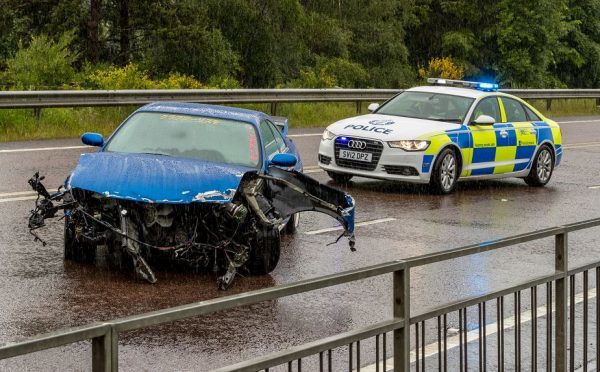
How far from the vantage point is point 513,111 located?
62.5ft

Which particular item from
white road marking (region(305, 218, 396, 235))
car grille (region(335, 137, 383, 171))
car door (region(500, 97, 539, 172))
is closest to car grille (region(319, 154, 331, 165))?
car grille (region(335, 137, 383, 171))

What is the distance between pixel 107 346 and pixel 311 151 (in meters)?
17.8

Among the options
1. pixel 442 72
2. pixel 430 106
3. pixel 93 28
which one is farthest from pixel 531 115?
pixel 93 28

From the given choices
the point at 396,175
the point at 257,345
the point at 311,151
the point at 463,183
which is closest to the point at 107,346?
the point at 257,345

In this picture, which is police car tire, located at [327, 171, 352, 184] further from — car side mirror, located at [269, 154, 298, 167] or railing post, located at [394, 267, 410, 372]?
railing post, located at [394, 267, 410, 372]

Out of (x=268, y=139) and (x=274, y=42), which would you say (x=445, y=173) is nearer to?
(x=268, y=139)

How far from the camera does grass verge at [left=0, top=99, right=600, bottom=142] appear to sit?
21.6m

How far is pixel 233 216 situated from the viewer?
987 centimetres

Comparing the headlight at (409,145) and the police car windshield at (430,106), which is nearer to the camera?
the headlight at (409,145)

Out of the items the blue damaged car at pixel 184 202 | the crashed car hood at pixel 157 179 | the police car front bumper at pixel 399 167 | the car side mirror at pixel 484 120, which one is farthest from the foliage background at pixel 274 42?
the crashed car hood at pixel 157 179

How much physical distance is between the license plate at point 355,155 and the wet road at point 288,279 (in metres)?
0.43

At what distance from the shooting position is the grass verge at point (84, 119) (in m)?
21.6

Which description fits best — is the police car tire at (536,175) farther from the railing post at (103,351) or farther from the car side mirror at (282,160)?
the railing post at (103,351)

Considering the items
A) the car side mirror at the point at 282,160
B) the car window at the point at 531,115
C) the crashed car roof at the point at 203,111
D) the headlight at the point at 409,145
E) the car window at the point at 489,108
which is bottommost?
the headlight at the point at 409,145
